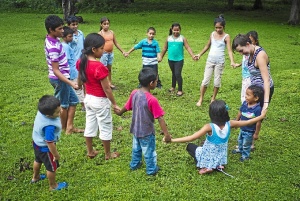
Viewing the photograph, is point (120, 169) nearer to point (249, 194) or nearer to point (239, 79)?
point (249, 194)

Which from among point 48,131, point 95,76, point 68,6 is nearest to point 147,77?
point 95,76

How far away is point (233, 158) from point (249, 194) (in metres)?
0.91

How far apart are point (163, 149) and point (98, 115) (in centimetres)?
128

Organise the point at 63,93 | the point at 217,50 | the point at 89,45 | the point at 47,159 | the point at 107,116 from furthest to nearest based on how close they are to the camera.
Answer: the point at 217,50 < the point at 63,93 < the point at 107,116 < the point at 89,45 < the point at 47,159

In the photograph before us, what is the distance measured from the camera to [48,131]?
12.4ft

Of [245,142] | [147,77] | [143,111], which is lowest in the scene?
[245,142]

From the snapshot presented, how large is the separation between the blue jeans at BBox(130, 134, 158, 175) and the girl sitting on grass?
1.67ft

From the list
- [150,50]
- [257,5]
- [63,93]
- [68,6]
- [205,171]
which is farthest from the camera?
[257,5]

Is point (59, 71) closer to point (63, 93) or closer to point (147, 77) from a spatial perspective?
point (63, 93)

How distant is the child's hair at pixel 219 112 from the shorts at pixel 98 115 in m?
1.44

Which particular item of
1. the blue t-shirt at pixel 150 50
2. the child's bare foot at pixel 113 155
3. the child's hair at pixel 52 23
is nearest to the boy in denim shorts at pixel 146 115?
the child's bare foot at pixel 113 155

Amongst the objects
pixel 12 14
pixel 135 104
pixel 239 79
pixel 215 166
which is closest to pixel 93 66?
pixel 135 104

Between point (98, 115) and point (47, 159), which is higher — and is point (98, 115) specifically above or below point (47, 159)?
above

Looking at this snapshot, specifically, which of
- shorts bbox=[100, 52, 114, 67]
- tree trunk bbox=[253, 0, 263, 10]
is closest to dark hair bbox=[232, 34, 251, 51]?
shorts bbox=[100, 52, 114, 67]
